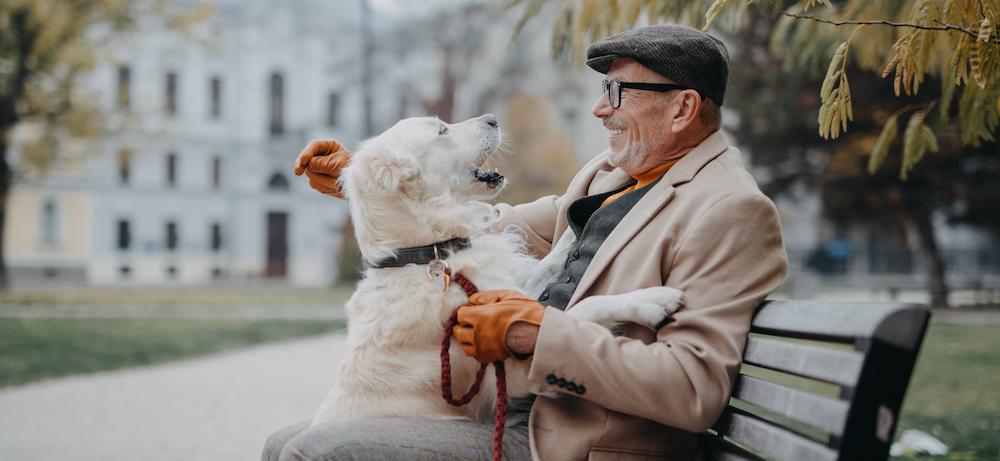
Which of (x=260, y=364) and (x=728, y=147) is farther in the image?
(x=260, y=364)

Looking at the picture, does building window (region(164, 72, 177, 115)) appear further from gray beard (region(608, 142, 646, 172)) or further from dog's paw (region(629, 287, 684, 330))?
dog's paw (region(629, 287, 684, 330))

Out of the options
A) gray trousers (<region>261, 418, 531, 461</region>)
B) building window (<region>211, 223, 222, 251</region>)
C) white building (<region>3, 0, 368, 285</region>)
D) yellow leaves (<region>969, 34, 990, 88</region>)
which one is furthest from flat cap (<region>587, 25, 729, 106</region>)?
building window (<region>211, 223, 222, 251</region>)

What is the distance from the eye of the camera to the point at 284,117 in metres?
48.9

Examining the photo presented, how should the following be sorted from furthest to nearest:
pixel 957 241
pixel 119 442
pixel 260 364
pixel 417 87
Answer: pixel 957 241 < pixel 417 87 < pixel 260 364 < pixel 119 442

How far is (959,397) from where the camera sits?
842cm

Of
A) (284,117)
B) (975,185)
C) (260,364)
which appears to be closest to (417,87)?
(284,117)

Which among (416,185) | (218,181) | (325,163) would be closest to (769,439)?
(416,185)

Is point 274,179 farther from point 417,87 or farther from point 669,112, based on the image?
point 669,112

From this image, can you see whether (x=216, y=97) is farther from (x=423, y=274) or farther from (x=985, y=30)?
(x=985, y=30)

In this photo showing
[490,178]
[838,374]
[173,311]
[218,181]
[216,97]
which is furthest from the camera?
[216,97]

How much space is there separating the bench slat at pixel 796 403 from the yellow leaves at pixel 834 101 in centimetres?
84

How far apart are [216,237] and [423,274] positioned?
45512 mm

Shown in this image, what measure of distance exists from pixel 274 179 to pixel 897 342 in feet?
159

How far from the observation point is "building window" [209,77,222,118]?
4725cm
